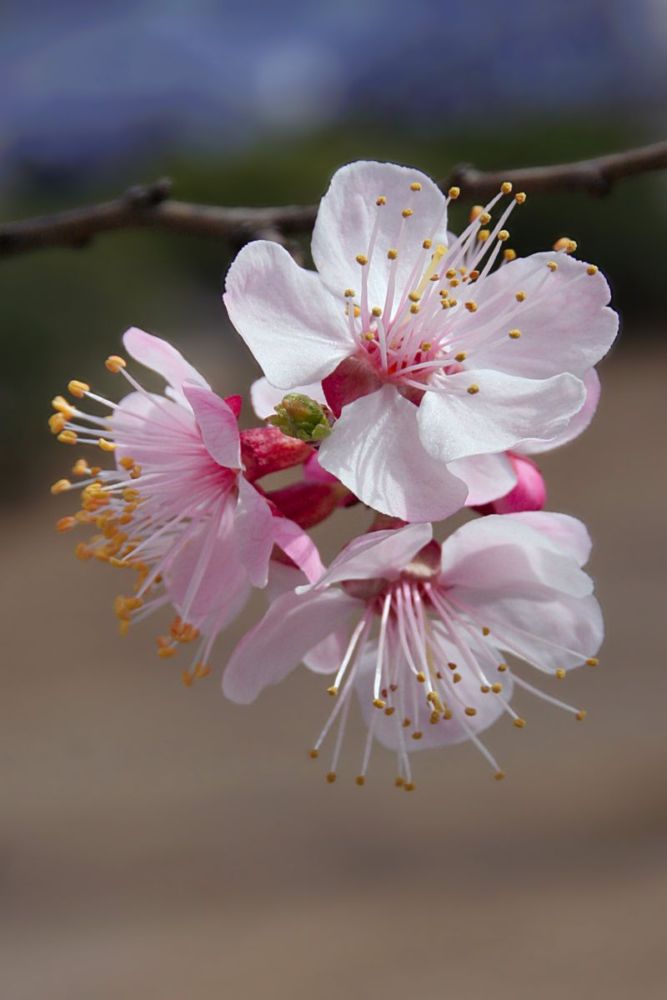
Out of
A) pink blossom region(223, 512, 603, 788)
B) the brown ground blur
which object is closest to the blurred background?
the brown ground blur

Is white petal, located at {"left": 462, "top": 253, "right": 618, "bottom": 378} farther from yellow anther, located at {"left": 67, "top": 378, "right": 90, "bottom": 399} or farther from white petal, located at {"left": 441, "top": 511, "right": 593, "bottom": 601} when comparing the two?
yellow anther, located at {"left": 67, "top": 378, "right": 90, "bottom": 399}

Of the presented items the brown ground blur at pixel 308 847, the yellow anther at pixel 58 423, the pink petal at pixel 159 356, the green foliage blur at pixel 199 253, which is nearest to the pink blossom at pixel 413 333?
the pink petal at pixel 159 356

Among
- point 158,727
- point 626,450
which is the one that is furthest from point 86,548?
point 626,450

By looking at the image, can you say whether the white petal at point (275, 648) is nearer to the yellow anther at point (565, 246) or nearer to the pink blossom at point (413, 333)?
the pink blossom at point (413, 333)

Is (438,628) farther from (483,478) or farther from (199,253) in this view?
(199,253)

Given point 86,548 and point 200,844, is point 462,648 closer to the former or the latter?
point 86,548

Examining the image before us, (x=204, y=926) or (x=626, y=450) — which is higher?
(x=626, y=450)
